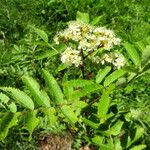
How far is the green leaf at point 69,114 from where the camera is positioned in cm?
193

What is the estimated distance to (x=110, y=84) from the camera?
201 centimetres

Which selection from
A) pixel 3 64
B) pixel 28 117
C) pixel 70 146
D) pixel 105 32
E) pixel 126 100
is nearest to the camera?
pixel 28 117

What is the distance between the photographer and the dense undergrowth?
1.99 metres

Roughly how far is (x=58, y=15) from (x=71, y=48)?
7.96 ft

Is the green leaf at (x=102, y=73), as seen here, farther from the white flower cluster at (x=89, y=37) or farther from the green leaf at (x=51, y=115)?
the green leaf at (x=51, y=115)

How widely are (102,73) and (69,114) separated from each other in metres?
0.29

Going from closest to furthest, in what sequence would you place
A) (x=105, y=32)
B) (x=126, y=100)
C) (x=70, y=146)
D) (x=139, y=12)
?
1. (x=105, y=32)
2. (x=70, y=146)
3. (x=126, y=100)
4. (x=139, y=12)

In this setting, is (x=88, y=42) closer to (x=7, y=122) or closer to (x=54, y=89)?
(x=54, y=89)

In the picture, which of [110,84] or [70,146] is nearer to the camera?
[110,84]

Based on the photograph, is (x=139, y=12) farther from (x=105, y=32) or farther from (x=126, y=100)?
(x=105, y=32)

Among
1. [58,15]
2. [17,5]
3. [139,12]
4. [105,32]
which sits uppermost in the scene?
[17,5]

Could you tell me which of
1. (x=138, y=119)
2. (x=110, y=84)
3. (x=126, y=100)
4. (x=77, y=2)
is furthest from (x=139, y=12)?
(x=110, y=84)

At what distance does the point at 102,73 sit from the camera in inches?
83.8

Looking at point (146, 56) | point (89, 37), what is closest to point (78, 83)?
point (89, 37)
